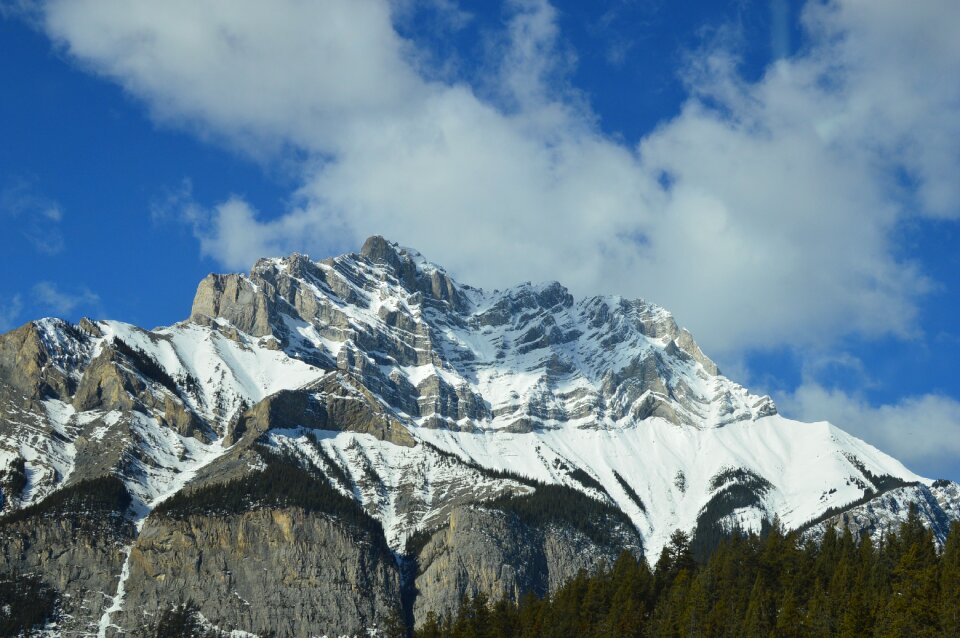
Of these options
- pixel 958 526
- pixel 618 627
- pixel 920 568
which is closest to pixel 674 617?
pixel 618 627

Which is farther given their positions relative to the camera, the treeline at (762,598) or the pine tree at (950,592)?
the treeline at (762,598)

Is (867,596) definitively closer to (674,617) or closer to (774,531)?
(674,617)

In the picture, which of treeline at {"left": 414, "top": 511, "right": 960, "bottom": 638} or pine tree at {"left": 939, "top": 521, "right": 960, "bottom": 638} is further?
treeline at {"left": 414, "top": 511, "right": 960, "bottom": 638}

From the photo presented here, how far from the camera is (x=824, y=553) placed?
560 feet

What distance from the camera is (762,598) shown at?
→ 508 feet

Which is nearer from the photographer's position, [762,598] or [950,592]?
[950,592]

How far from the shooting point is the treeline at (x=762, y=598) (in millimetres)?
141000

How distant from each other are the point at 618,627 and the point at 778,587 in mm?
21199

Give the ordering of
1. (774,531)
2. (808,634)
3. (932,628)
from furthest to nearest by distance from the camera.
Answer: (774,531), (808,634), (932,628)

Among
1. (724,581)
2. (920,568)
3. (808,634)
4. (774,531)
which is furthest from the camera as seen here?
(774,531)

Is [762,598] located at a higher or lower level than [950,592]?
higher

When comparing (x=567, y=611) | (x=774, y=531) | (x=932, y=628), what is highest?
(x=774, y=531)

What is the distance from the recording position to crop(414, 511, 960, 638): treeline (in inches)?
5551

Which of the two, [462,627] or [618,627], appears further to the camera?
[462,627]
